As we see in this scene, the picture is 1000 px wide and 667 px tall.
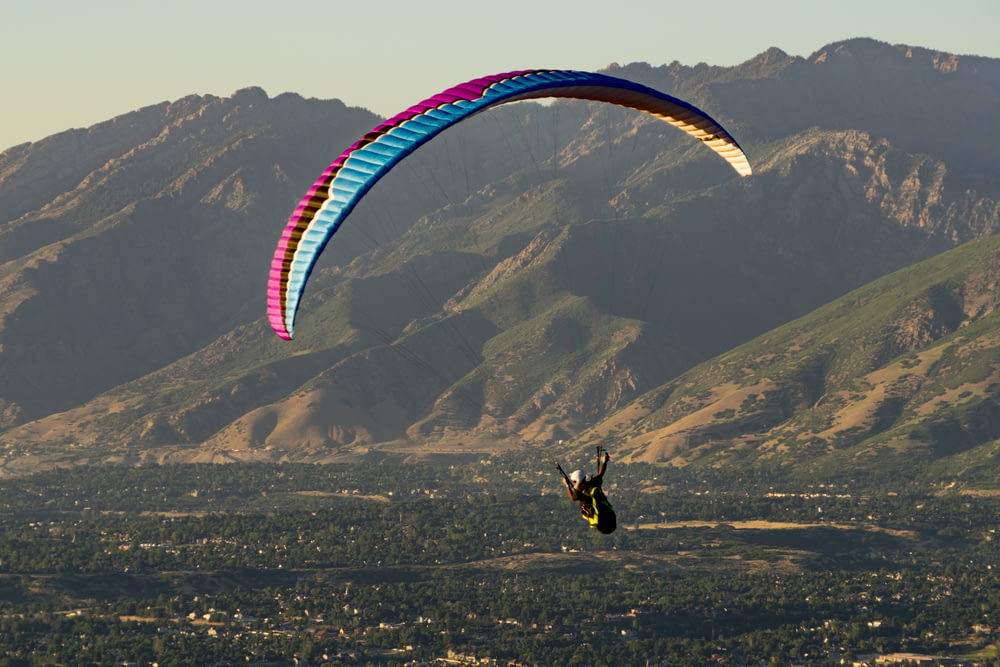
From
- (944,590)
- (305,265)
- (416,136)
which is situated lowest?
(944,590)

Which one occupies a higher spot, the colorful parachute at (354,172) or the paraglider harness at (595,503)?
the colorful parachute at (354,172)

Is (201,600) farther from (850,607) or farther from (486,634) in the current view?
(850,607)

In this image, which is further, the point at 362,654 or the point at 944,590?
the point at 944,590

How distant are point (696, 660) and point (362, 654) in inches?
1227

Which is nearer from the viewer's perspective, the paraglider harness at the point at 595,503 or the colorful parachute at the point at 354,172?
the colorful parachute at the point at 354,172

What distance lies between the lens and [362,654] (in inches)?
6206

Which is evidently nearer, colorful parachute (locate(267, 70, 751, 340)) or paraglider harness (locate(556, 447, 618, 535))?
colorful parachute (locate(267, 70, 751, 340))

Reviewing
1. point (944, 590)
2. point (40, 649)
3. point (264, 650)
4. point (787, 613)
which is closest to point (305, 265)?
point (264, 650)

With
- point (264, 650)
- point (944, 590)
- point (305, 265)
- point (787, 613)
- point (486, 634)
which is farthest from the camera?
point (944, 590)

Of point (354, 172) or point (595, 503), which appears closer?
point (354, 172)

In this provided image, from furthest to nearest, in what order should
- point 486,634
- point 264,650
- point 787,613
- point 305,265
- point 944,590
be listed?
point 944,590 → point 787,613 → point 486,634 → point 264,650 → point 305,265

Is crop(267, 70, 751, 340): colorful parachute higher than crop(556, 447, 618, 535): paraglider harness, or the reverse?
crop(267, 70, 751, 340): colorful parachute

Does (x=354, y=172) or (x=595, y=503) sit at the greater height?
(x=354, y=172)

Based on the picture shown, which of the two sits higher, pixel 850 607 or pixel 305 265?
pixel 305 265
